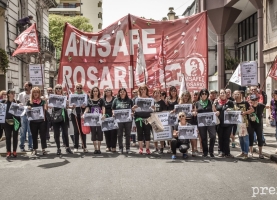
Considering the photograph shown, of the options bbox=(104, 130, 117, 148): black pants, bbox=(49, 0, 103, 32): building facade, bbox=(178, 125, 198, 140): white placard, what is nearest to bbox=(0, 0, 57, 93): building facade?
bbox=(104, 130, 117, 148): black pants

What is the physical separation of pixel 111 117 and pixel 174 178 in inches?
144

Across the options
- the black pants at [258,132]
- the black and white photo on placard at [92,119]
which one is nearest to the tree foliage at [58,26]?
the black and white photo on placard at [92,119]

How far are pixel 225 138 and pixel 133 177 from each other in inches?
134

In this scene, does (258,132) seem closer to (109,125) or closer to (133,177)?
(109,125)

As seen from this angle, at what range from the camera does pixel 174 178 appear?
7.13m

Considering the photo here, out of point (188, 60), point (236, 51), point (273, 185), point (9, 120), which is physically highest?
point (236, 51)

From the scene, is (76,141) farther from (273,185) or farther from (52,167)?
(273,185)

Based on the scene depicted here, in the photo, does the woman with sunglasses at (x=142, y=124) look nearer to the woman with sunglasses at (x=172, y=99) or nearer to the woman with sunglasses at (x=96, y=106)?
the woman with sunglasses at (x=172, y=99)

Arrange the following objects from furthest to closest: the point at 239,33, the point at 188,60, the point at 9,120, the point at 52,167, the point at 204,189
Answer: the point at 239,33 < the point at 188,60 < the point at 9,120 < the point at 52,167 < the point at 204,189

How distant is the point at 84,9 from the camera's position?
88.2m

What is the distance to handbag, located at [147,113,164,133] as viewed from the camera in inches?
396

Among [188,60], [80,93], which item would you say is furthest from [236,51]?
[80,93]

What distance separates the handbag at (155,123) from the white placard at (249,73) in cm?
403

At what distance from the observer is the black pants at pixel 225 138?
9688 millimetres
